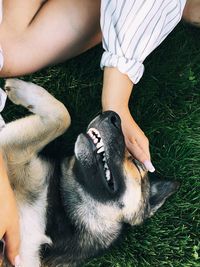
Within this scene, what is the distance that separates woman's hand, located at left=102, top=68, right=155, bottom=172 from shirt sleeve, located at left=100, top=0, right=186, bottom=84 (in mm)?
58

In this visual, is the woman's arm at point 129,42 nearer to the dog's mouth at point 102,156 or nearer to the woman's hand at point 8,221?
the dog's mouth at point 102,156

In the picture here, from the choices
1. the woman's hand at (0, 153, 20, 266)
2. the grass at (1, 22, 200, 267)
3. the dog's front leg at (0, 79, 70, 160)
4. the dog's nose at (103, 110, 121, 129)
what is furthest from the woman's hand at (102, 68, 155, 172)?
the woman's hand at (0, 153, 20, 266)

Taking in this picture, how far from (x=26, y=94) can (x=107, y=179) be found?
0.74m

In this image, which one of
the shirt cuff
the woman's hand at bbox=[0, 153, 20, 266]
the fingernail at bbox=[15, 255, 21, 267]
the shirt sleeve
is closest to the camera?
the woman's hand at bbox=[0, 153, 20, 266]

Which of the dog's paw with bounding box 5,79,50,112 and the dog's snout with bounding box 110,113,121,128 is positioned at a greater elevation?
the dog's paw with bounding box 5,79,50,112

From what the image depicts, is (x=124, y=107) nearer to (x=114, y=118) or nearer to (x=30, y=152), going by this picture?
(x=114, y=118)

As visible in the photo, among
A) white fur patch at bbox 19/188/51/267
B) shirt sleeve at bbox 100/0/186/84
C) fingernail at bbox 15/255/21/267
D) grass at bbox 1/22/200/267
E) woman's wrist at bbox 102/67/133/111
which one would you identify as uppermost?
shirt sleeve at bbox 100/0/186/84

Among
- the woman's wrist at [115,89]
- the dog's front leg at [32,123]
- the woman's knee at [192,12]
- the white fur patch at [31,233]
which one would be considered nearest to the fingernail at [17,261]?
the white fur patch at [31,233]

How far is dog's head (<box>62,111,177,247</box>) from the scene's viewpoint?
8.79 feet

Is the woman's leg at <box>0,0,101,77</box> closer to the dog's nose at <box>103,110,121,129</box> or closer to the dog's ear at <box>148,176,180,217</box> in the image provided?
the dog's nose at <box>103,110,121,129</box>

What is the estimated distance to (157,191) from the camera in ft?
9.84

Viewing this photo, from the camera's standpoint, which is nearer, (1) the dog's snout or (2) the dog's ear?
(1) the dog's snout

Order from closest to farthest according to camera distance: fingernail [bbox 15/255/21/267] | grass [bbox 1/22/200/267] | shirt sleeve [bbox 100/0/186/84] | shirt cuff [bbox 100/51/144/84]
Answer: fingernail [bbox 15/255/21/267]
shirt sleeve [bbox 100/0/186/84]
shirt cuff [bbox 100/51/144/84]
grass [bbox 1/22/200/267]

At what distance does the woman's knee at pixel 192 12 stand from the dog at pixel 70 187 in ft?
3.72
